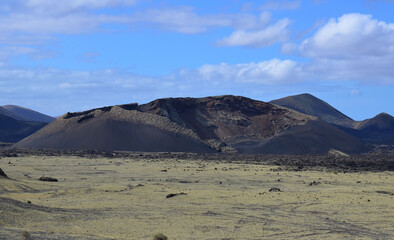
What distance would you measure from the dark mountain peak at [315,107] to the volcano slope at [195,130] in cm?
7164

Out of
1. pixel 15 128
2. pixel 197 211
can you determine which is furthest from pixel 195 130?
pixel 197 211

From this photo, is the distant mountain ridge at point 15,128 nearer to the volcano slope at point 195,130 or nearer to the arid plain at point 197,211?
the volcano slope at point 195,130

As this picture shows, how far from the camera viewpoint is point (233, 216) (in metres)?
20.2

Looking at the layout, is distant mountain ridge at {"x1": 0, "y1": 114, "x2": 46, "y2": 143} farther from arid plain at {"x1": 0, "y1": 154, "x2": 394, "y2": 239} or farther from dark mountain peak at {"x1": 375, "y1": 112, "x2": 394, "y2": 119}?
dark mountain peak at {"x1": 375, "y1": 112, "x2": 394, "y2": 119}

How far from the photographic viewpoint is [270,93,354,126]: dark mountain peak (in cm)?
17700

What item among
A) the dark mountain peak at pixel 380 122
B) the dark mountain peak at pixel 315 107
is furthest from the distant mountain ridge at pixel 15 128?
the dark mountain peak at pixel 380 122

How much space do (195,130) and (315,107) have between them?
333ft

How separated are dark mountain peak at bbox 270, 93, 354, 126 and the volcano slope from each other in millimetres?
71644

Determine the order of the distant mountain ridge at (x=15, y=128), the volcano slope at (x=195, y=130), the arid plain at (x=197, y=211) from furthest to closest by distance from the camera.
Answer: the distant mountain ridge at (x=15, y=128)
the volcano slope at (x=195, y=130)
the arid plain at (x=197, y=211)

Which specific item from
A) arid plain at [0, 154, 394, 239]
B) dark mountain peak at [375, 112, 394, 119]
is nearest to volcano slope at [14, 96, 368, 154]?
arid plain at [0, 154, 394, 239]

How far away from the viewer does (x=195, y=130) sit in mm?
94688

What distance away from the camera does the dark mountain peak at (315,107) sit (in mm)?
177000

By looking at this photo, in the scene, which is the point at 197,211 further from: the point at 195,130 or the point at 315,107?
the point at 315,107

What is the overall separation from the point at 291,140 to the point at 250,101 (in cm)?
2034
